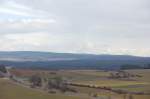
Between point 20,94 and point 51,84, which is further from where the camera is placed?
point 51,84

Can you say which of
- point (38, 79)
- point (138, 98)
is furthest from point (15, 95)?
point (38, 79)

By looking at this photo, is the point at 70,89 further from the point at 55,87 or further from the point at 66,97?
the point at 66,97

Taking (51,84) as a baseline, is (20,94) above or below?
below

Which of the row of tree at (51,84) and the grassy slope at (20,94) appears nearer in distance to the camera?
the grassy slope at (20,94)

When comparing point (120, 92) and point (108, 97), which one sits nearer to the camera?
point (108, 97)

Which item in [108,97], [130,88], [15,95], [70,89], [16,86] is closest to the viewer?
[15,95]

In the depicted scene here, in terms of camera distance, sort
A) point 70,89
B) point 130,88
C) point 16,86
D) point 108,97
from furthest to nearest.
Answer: point 130,88 → point 70,89 → point 16,86 → point 108,97

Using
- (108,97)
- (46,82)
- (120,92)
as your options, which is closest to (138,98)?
(108,97)

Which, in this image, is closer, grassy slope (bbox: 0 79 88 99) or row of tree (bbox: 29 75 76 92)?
grassy slope (bbox: 0 79 88 99)

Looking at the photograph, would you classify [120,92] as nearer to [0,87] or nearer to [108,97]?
[108,97]
